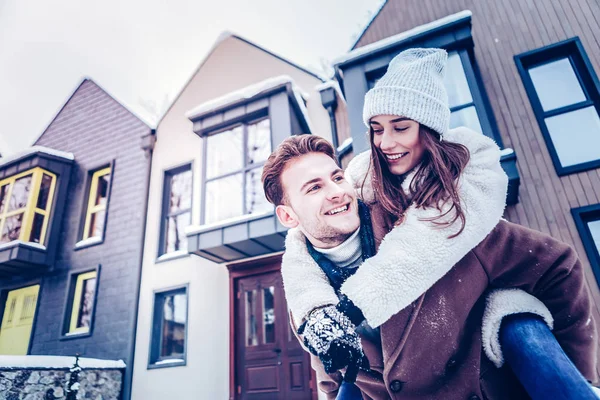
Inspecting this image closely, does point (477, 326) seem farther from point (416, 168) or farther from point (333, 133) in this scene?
point (333, 133)

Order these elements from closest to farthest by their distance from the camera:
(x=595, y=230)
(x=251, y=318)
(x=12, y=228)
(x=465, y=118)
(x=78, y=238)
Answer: (x=595, y=230), (x=465, y=118), (x=251, y=318), (x=78, y=238), (x=12, y=228)

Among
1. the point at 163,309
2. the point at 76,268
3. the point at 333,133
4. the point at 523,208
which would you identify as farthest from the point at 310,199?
the point at 76,268

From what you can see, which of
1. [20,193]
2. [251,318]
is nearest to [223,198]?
[251,318]

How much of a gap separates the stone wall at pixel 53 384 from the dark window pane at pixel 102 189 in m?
4.58

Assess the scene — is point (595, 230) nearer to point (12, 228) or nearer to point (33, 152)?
point (33, 152)

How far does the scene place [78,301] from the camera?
888 cm

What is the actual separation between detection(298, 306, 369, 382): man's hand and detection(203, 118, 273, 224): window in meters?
5.37

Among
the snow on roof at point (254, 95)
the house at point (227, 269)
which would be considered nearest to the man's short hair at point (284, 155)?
the house at point (227, 269)

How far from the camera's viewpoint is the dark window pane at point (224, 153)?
7.73 m

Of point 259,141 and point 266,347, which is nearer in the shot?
point 266,347

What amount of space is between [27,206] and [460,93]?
10269 mm

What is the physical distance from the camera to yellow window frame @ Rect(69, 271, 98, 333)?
8.62 metres

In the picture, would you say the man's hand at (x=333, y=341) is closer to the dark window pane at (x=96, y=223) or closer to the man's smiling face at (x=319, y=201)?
the man's smiling face at (x=319, y=201)

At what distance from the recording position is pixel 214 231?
21.8ft
